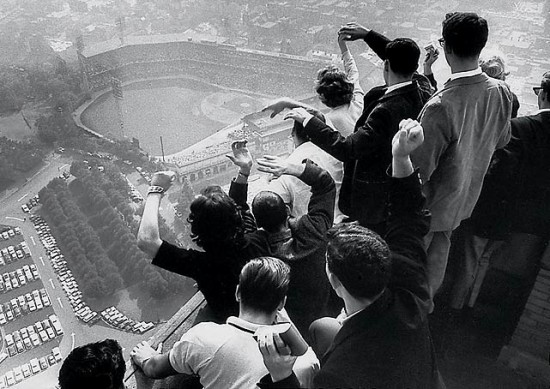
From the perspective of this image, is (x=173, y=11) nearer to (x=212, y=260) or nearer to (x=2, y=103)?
(x=2, y=103)

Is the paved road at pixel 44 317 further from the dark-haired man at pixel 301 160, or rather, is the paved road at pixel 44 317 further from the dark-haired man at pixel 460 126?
the dark-haired man at pixel 460 126

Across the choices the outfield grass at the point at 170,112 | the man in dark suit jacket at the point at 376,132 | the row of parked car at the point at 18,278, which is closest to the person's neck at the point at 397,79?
the man in dark suit jacket at the point at 376,132

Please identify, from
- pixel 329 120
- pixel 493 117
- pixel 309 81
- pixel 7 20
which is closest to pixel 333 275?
pixel 493 117

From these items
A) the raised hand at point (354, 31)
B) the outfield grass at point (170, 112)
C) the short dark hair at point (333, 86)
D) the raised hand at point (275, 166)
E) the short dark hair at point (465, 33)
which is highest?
the short dark hair at point (465, 33)

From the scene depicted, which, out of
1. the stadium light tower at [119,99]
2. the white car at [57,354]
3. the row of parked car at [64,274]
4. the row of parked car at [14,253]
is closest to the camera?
the white car at [57,354]

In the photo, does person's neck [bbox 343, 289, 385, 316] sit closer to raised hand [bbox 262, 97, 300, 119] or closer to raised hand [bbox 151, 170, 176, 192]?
raised hand [bbox 151, 170, 176, 192]

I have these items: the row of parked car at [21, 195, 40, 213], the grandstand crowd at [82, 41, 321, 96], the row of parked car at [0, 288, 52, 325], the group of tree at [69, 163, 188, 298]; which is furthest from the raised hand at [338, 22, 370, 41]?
the grandstand crowd at [82, 41, 321, 96]
